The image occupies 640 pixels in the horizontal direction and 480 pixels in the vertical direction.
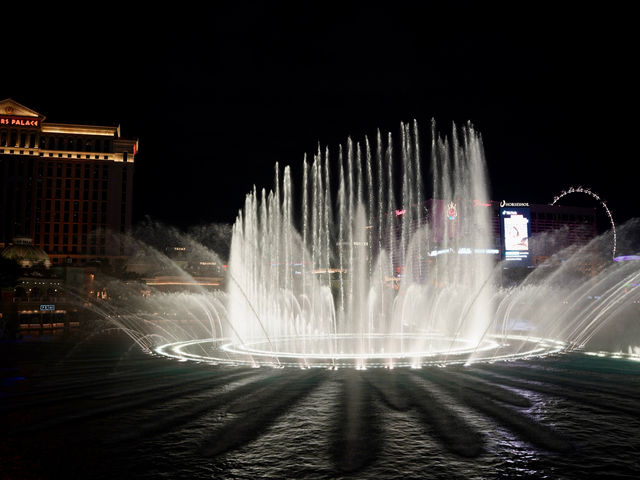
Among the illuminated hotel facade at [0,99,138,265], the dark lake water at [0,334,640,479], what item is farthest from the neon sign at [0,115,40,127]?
the dark lake water at [0,334,640,479]

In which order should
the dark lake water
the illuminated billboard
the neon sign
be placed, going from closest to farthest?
1. the dark lake water
2. the illuminated billboard
3. the neon sign

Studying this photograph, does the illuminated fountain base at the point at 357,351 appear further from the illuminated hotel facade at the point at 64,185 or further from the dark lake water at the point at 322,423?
the illuminated hotel facade at the point at 64,185

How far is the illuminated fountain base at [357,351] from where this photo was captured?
20.0 meters

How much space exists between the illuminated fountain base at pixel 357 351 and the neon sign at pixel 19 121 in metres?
96.8

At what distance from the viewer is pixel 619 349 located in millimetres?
24109

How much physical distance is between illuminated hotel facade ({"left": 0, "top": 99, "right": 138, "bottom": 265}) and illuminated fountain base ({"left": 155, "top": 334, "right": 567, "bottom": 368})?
87001 millimetres

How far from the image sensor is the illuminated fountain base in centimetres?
1998

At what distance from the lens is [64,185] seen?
10506 cm

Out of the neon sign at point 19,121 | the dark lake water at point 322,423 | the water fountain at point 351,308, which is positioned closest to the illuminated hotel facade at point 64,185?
the neon sign at point 19,121

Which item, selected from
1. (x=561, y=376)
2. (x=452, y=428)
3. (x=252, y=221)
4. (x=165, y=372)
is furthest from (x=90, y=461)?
(x=252, y=221)

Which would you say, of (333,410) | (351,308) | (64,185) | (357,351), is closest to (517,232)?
(351,308)

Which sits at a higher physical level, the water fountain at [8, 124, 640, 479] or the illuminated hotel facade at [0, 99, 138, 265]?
the illuminated hotel facade at [0, 99, 138, 265]

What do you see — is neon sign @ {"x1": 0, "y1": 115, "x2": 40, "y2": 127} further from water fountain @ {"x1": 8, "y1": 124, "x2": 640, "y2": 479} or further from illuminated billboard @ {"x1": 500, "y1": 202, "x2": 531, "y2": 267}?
illuminated billboard @ {"x1": 500, "y1": 202, "x2": 531, "y2": 267}

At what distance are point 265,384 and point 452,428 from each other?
6795mm
